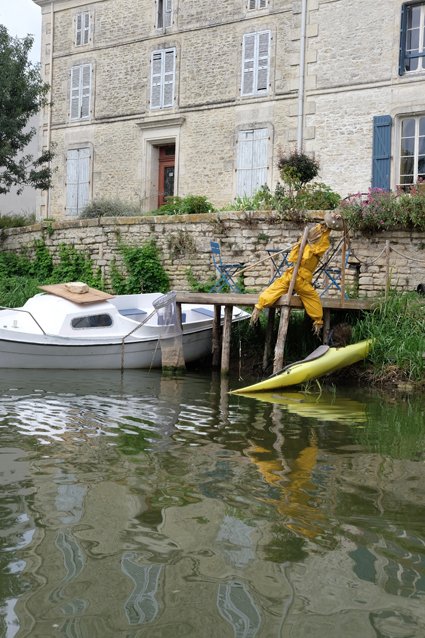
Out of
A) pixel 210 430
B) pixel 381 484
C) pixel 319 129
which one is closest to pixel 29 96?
pixel 319 129

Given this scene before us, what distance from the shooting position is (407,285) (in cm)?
1242

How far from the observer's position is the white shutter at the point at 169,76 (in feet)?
62.1

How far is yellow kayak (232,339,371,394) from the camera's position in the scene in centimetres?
952

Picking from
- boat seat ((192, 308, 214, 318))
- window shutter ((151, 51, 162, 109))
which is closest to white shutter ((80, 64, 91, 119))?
window shutter ((151, 51, 162, 109))

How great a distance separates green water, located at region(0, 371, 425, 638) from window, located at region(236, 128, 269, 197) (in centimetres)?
1070

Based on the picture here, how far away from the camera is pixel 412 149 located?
1559 cm

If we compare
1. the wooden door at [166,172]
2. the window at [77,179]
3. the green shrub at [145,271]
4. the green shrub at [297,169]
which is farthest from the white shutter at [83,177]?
the green shrub at [297,169]

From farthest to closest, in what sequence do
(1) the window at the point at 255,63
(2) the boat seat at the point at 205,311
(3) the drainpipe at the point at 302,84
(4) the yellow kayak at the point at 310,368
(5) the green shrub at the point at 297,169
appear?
(1) the window at the point at 255,63
(3) the drainpipe at the point at 302,84
(5) the green shrub at the point at 297,169
(2) the boat seat at the point at 205,311
(4) the yellow kayak at the point at 310,368

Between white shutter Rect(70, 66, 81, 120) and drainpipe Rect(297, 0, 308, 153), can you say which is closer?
drainpipe Rect(297, 0, 308, 153)

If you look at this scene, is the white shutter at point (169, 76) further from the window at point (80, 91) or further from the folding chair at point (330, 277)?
the folding chair at point (330, 277)

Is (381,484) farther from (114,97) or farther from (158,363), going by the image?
(114,97)

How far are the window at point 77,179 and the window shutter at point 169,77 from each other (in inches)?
105

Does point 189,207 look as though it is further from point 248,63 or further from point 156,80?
point 156,80

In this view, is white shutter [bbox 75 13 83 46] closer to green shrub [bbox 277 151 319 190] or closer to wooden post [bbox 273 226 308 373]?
green shrub [bbox 277 151 319 190]
